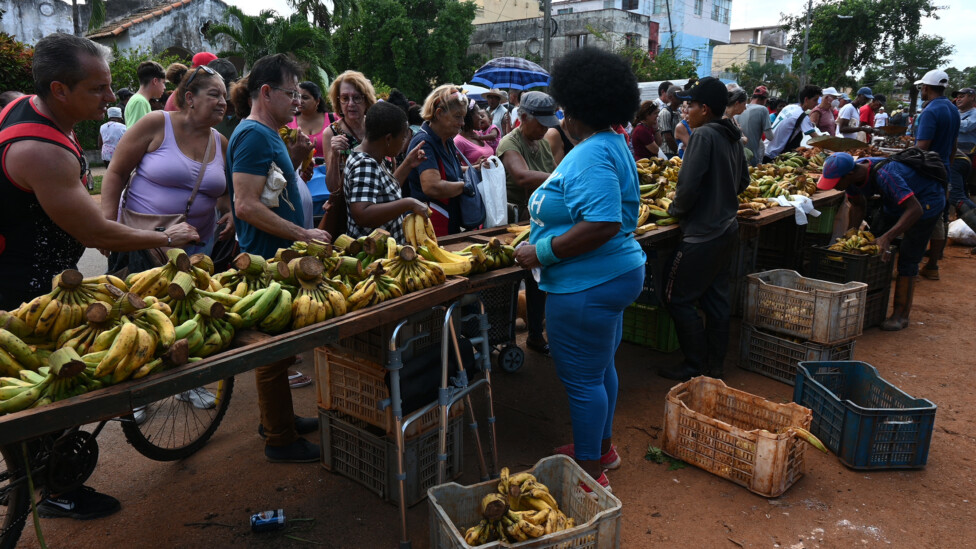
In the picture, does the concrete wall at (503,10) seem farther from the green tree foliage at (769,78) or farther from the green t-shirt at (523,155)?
the green t-shirt at (523,155)

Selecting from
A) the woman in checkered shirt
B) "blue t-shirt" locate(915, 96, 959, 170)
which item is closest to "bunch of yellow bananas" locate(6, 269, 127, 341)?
the woman in checkered shirt

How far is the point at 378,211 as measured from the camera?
365cm

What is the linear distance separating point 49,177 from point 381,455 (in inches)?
80.3

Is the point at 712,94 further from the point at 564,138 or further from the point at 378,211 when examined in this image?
the point at 378,211

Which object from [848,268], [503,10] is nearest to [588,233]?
[848,268]

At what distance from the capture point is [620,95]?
2957 millimetres

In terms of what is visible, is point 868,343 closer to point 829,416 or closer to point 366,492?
point 829,416

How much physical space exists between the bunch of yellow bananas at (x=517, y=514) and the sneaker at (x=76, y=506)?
207cm

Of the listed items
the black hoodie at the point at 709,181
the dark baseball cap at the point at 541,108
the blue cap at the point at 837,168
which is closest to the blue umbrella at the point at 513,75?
the blue cap at the point at 837,168

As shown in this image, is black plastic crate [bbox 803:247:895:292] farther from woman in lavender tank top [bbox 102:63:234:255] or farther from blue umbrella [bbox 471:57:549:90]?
blue umbrella [bbox 471:57:549:90]

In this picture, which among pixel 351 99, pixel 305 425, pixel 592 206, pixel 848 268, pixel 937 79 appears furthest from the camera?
pixel 937 79

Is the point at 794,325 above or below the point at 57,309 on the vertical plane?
below

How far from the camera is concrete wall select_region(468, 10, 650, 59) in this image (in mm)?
36969

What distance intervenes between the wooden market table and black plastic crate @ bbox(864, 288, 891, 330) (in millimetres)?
5229
